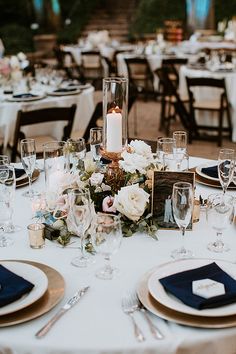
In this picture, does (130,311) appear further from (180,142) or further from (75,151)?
(180,142)

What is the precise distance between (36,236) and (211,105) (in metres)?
4.57

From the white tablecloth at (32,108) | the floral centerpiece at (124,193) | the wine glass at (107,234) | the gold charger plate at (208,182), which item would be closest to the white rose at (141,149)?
the floral centerpiece at (124,193)

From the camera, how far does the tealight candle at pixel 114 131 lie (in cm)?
195

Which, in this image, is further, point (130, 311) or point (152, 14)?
point (152, 14)

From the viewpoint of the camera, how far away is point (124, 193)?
176 centimetres

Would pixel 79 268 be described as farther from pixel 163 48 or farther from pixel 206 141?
pixel 163 48

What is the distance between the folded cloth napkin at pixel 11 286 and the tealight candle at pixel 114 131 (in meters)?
0.64

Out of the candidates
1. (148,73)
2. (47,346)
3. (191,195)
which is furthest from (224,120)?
(47,346)

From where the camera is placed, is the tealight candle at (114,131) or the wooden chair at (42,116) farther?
the wooden chair at (42,116)

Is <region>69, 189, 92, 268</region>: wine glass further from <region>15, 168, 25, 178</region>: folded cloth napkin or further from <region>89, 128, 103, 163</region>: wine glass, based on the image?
<region>15, 168, 25, 178</region>: folded cloth napkin

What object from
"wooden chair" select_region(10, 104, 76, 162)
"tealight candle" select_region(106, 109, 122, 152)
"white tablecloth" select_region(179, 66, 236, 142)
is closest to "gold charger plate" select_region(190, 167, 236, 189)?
"tealight candle" select_region(106, 109, 122, 152)

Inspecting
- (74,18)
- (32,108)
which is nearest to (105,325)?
(32,108)

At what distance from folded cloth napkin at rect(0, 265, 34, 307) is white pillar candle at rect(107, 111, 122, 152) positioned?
65cm

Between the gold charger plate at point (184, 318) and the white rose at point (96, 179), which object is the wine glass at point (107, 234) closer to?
the gold charger plate at point (184, 318)
